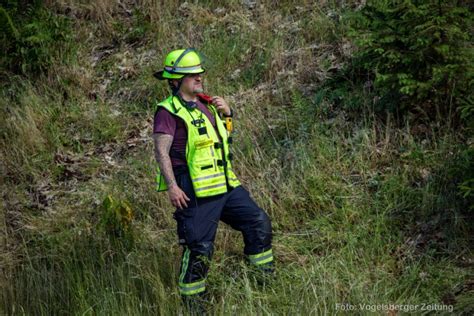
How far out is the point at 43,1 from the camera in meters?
12.8

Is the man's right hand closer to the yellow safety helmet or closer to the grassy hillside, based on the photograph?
the grassy hillside

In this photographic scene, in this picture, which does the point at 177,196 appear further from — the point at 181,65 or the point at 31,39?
the point at 31,39

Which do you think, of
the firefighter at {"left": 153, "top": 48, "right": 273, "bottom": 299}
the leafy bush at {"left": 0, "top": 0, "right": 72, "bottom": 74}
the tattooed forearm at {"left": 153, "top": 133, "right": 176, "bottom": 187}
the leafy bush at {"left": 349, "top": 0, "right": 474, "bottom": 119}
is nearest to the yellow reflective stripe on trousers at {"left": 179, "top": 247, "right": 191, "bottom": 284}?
the firefighter at {"left": 153, "top": 48, "right": 273, "bottom": 299}

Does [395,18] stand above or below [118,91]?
above

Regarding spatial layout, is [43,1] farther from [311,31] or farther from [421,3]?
[421,3]

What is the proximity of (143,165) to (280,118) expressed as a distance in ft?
5.87

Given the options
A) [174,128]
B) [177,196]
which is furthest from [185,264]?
[174,128]

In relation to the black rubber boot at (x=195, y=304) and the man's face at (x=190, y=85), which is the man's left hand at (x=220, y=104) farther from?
the black rubber boot at (x=195, y=304)

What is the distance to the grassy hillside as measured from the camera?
242 inches

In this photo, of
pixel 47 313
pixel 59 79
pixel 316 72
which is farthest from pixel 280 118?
pixel 59 79

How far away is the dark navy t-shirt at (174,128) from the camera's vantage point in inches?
231

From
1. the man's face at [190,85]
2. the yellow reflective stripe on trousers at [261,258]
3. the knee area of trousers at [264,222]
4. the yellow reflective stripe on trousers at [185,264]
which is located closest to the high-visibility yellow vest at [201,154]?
the man's face at [190,85]

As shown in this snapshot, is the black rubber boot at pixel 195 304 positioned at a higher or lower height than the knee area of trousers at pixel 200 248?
lower

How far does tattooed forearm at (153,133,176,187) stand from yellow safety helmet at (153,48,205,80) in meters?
0.56
